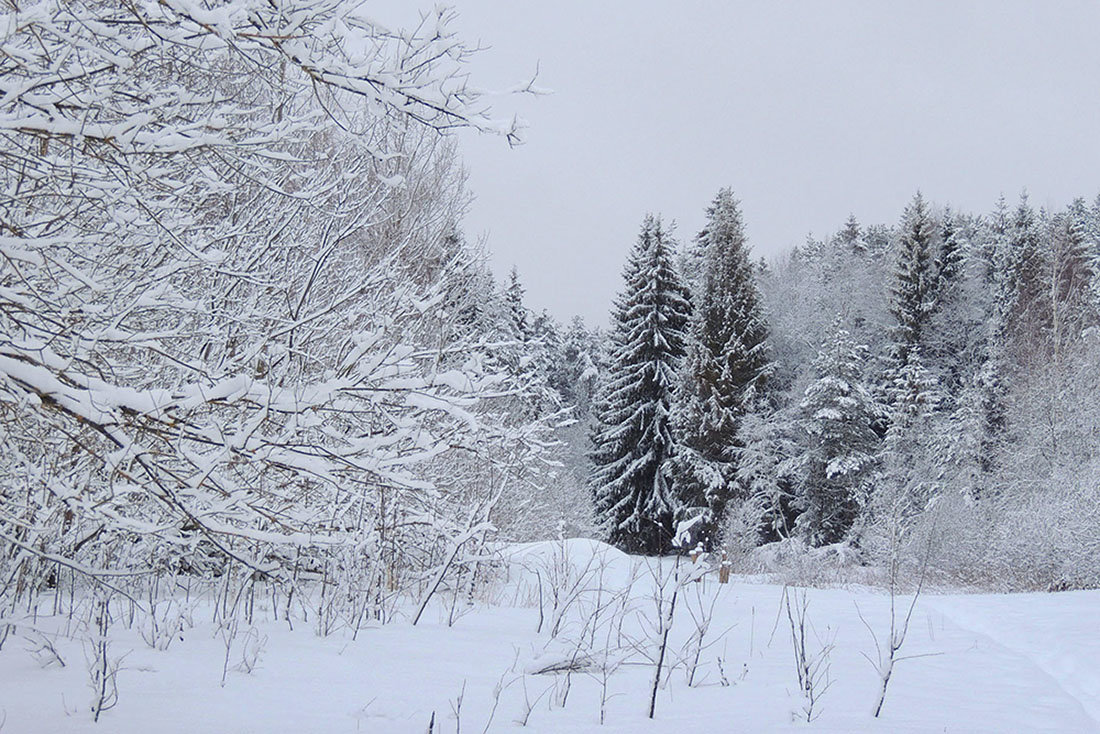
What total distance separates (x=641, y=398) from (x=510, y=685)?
21.5 meters

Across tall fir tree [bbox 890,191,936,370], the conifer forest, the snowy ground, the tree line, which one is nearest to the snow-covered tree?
the conifer forest

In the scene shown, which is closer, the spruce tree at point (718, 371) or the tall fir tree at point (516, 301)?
the spruce tree at point (718, 371)

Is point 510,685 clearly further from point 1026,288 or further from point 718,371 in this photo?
point 1026,288

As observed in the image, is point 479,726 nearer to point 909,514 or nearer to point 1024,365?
point 909,514

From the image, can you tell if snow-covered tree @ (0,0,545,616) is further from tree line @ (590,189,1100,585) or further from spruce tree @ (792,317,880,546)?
spruce tree @ (792,317,880,546)

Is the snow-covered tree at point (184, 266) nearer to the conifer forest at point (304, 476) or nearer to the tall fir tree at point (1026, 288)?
the conifer forest at point (304, 476)

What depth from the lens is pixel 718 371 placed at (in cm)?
2375

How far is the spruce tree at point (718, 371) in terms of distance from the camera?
75.0ft

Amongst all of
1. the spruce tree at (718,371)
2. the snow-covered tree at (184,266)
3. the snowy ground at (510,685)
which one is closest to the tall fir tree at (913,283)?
the spruce tree at (718,371)

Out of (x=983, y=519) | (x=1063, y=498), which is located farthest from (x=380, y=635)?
(x=983, y=519)

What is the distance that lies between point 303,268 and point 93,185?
8.46 feet

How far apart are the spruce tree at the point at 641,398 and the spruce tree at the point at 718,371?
0.71 metres

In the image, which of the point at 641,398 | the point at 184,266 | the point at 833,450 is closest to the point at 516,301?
the point at 641,398

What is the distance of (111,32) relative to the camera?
1.87m
